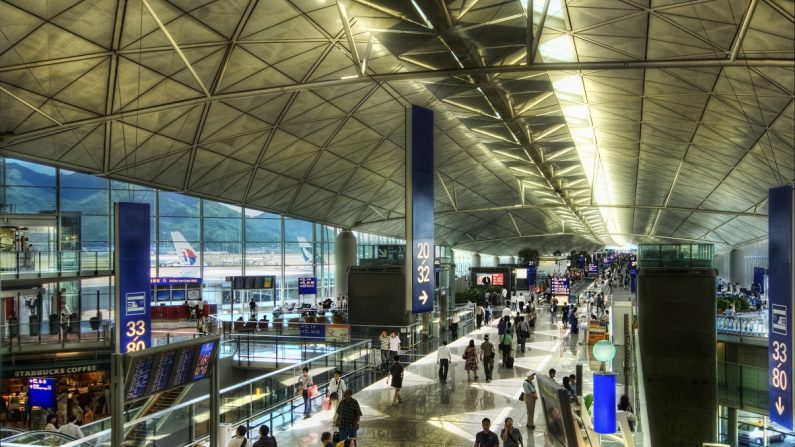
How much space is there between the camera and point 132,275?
20.8 metres

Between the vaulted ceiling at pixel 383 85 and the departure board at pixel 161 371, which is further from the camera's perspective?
the vaulted ceiling at pixel 383 85

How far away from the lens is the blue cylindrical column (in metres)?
10.1

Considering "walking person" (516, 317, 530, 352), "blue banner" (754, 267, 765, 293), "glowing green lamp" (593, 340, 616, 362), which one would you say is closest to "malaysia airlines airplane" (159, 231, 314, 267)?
"walking person" (516, 317, 530, 352)

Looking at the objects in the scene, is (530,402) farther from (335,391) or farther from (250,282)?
(250,282)

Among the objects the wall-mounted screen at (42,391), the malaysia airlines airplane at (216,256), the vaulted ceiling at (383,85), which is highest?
the vaulted ceiling at (383,85)

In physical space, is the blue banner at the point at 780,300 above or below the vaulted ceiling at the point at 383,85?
below

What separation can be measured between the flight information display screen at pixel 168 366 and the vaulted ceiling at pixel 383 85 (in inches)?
391

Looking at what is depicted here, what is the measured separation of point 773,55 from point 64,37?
59.6 feet

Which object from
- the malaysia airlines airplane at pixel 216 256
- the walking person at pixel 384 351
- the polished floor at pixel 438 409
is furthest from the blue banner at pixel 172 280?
the polished floor at pixel 438 409

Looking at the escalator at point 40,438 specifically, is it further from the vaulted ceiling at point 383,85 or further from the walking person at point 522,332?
the walking person at point 522,332

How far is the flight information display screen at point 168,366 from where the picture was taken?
8875 mm

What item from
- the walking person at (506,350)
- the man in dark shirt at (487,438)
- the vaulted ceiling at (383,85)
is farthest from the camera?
the walking person at (506,350)

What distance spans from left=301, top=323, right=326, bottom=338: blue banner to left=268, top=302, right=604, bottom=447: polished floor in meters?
4.82

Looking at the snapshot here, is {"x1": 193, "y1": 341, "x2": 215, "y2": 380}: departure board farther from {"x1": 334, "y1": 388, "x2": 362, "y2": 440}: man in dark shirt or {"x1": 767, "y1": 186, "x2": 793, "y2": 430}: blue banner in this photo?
{"x1": 767, "y1": 186, "x2": 793, "y2": 430}: blue banner
